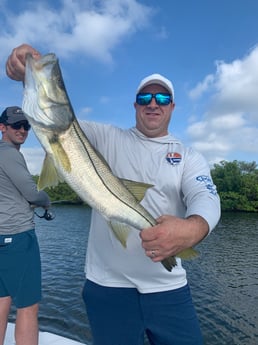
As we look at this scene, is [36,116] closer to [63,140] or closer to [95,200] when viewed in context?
[63,140]

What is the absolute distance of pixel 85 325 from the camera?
11188mm

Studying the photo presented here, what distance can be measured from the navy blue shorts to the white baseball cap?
79.3 inches

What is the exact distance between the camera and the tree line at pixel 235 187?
228 feet

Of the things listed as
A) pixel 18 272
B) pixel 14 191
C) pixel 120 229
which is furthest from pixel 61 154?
pixel 18 272

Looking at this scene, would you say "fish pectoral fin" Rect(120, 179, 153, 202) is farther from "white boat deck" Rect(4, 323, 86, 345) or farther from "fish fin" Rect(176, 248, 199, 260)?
"white boat deck" Rect(4, 323, 86, 345)

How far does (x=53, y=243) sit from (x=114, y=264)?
79.4 feet

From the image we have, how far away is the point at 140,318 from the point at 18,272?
1.51 metres

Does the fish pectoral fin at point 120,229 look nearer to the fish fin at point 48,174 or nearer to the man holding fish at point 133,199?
the man holding fish at point 133,199

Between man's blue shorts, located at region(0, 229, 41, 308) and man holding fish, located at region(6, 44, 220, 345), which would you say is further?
man's blue shorts, located at region(0, 229, 41, 308)

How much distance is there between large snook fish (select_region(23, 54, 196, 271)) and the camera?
2.48m

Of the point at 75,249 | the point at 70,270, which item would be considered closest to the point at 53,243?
the point at 75,249

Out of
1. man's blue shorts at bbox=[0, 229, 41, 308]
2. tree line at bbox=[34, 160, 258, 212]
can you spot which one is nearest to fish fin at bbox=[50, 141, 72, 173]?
man's blue shorts at bbox=[0, 229, 41, 308]

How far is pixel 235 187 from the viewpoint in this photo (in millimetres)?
75688

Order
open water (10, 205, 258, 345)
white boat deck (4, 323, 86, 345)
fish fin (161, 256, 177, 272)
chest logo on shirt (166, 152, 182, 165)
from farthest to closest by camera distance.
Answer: open water (10, 205, 258, 345), white boat deck (4, 323, 86, 345), chest logo on shirt (166, 152, 182, 165), fish fin (161, 256, 177, 272)
